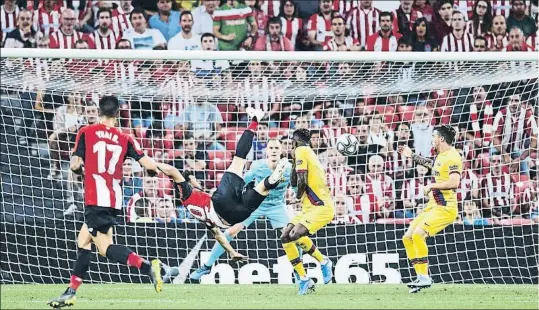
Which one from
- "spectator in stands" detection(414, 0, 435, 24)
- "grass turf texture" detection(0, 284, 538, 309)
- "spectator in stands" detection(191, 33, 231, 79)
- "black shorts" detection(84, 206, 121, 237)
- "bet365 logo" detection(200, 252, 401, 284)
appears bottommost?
"bet365 logo" detection(200, 252, 401, 284)

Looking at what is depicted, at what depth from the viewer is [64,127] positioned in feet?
46.1

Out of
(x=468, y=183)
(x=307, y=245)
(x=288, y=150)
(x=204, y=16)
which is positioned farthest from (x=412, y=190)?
(x=204, y=16)

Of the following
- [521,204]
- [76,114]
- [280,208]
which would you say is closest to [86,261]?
[280,208]

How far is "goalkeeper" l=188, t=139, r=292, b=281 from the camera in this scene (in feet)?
41.0

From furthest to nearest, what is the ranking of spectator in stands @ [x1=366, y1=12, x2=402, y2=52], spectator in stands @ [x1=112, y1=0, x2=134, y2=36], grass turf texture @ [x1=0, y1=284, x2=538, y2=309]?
spectator in stands @ [x1=366, y1=12, x2=402, y2=52] → spectator in stands @ [x1=112, y1=0, x2=134, y2=36] → grass turf texture @ [x1=0, y1=284, x2=538, y2=309]

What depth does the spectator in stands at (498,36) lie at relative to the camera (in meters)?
16.3

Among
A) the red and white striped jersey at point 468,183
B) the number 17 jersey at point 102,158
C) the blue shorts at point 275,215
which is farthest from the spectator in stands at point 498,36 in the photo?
the number 17 jersey at point 102,158

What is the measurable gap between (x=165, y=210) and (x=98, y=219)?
4156 millimetres

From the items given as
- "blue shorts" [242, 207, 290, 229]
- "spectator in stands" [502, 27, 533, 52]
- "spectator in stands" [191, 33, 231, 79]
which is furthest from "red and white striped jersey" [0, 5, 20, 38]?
"spectator in stands" [502, 27, 533, 52]

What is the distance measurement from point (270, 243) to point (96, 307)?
422 cm

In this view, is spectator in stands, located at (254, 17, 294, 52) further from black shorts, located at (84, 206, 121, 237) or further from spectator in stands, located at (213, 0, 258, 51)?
black shorts, located at (84, 206, 121, 237)

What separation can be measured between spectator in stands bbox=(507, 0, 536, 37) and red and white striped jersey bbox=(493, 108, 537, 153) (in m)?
2.82

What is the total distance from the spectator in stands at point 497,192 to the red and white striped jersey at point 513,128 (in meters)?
0.37

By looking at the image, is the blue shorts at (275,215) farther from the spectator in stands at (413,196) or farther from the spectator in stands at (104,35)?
the spectator in stands at (104,35)
